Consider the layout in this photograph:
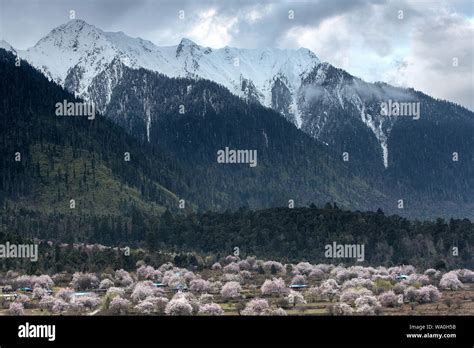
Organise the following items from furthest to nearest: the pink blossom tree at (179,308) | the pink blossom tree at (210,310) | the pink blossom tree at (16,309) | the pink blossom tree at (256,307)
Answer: the pink blossom tree at (256,307) < the pink blossom tree at (16,309) < the pink blossom tree at (210,310) < the pink blossom tree at (179,308)

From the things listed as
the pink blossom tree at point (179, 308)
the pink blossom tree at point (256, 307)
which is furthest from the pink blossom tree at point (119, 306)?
the pink blossom tree at point (256, 307)

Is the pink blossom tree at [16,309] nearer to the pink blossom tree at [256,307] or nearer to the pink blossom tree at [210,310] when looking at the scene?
the pink blossom tree at [210,310]

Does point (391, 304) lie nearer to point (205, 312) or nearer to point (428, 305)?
point (428, 305)

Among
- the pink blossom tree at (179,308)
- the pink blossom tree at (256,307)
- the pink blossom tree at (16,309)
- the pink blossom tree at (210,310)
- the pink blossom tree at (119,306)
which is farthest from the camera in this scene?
the pink blossom tree at (119,306)

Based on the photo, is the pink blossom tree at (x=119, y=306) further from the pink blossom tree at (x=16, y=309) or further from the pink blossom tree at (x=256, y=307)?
the pink blossom tree at (x=256, y=307)

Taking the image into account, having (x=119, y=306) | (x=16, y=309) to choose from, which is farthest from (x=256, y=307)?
(x=16, y=309)

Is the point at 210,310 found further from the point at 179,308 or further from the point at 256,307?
the point at 256,307

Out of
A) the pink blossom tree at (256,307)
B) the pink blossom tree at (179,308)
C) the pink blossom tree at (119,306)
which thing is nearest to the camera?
the pink blossom tree at (179,308)

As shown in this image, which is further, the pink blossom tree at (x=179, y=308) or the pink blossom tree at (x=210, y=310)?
the pink blossom tree at (x=210, y=310)

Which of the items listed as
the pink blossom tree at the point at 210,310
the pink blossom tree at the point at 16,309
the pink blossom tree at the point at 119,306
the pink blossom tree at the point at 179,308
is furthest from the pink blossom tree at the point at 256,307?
the pink blossom tree at the point at 16,309

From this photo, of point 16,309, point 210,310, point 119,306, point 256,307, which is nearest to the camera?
point 210,310
